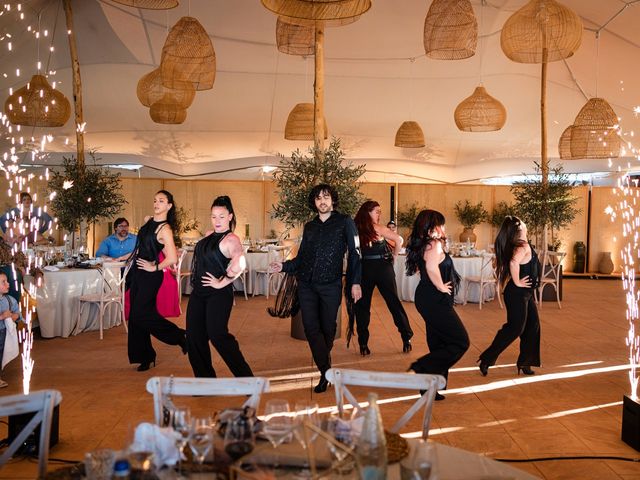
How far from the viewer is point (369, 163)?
54.4ft

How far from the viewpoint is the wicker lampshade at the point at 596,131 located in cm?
1009

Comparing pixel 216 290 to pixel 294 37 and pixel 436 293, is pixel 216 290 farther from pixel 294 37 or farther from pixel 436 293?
pixel 294 37

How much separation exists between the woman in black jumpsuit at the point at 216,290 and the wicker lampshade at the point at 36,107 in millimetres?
5972

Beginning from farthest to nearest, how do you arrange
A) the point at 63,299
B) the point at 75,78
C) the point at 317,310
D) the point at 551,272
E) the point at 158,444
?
the point at 551,272 → the point at 75,78 → the point at 63,299 → the point at 317,310 → the point at 158,444

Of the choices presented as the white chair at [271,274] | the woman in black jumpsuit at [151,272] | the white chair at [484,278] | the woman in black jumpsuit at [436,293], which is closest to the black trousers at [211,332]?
A: the woman in black jumpsuit at [151,272]

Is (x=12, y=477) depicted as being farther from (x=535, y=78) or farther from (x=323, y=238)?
(x=535, y=78)

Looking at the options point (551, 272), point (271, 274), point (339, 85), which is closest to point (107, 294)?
point (271, 274)

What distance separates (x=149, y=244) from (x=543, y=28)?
5177 mm

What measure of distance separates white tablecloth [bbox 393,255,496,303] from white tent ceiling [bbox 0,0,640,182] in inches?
172

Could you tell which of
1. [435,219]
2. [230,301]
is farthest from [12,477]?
[435,219]

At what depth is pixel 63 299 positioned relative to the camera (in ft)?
24.9

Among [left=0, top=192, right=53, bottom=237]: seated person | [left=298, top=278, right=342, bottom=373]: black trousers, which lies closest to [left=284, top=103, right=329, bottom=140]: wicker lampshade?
[left=0, top=192, right=53, bottom=237]: seated person

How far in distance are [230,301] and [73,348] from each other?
9.48 ft

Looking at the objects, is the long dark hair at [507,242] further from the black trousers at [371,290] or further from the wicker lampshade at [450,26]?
the wicker lampshade at [450,26]
